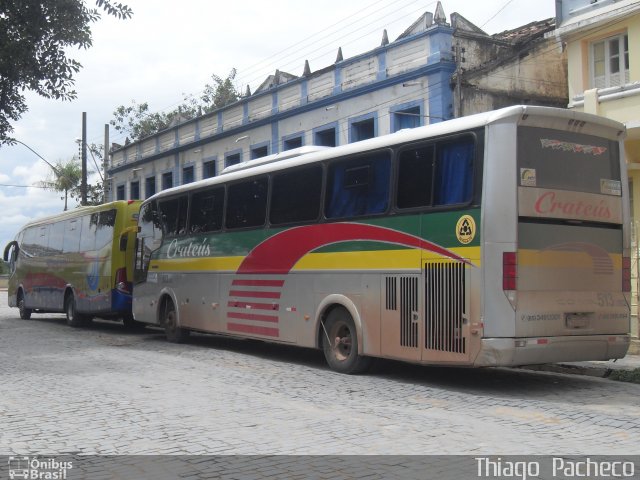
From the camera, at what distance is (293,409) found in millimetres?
8141

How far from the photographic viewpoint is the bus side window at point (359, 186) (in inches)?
409

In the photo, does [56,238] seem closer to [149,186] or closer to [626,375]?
[149,186]

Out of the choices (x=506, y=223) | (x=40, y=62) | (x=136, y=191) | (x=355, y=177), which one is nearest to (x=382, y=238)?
(x=355, y=177)

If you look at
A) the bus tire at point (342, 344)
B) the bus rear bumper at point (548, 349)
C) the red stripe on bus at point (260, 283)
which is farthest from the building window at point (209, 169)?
the bus rear bumper at point (548, 349)

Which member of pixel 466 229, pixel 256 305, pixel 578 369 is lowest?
pixel 578 369

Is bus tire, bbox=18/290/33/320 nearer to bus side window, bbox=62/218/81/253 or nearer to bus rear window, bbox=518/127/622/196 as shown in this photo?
bus side window, bbox=62/218/81/253

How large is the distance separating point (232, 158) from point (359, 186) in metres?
20.2

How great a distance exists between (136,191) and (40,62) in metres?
21.0

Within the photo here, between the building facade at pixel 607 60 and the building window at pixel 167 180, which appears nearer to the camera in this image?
the building facade at pixel 607 60

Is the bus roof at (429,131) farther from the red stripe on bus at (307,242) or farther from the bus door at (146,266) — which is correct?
the bus door at (146,266)

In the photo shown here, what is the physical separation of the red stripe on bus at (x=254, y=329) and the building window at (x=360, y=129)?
36.1 ft

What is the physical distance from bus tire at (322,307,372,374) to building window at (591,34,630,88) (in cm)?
1037

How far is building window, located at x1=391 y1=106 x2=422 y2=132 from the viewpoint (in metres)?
21.3

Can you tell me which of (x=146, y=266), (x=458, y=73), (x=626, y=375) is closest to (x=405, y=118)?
(x=458, y=73)
